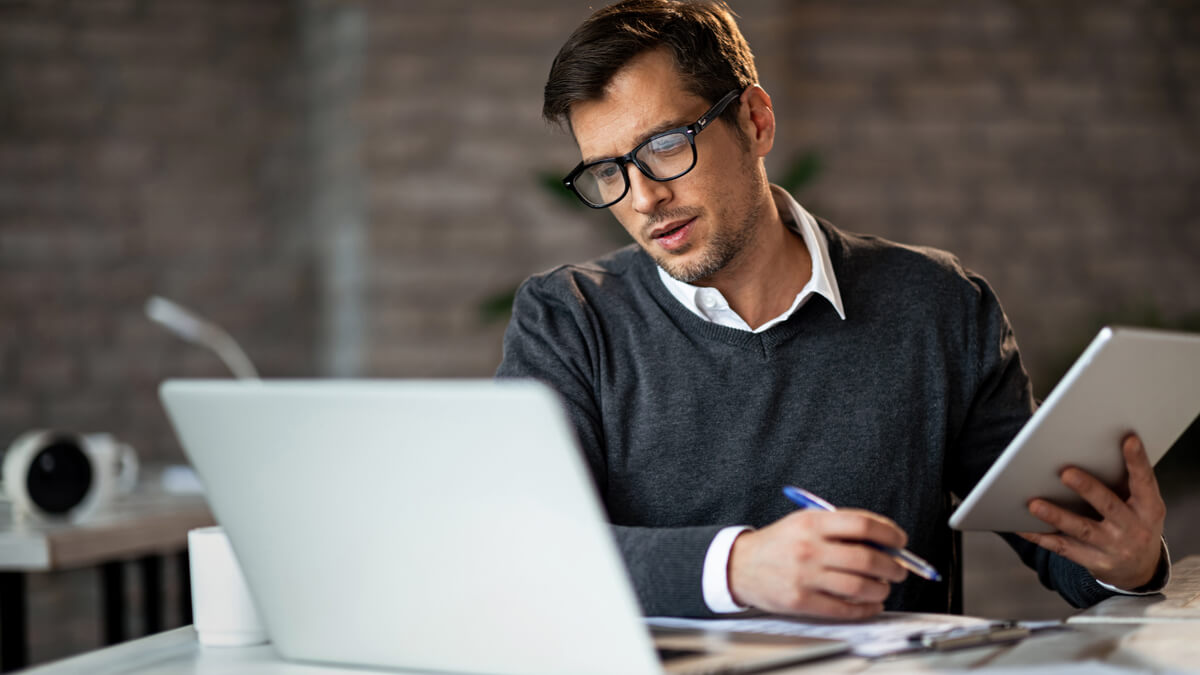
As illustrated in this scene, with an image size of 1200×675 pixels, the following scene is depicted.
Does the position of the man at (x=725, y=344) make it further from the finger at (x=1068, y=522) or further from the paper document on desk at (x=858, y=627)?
the paper document on desk at (x=858, y=627)

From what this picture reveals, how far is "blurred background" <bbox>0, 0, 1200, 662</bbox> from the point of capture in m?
3.94

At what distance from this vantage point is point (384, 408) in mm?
740

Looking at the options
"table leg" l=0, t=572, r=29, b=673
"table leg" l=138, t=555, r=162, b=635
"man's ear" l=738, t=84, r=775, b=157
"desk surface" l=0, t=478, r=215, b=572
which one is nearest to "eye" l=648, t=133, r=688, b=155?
"man's ear" l=738, t=84, r=775, b=157

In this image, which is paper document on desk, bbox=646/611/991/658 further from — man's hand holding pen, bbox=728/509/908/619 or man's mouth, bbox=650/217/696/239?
man's mouth, bbox=650/217/696/239

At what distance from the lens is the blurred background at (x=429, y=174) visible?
394cm

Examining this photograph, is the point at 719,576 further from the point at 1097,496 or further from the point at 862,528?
the point at 1097,496

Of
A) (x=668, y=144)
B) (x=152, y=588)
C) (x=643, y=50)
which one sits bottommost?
(x=152, y=588)

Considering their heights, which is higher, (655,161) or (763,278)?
(655,161)

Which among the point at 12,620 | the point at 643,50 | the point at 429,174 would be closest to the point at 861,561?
the point at 643,50

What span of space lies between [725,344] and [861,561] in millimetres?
539

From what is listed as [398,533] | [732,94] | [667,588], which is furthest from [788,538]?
[732,94]

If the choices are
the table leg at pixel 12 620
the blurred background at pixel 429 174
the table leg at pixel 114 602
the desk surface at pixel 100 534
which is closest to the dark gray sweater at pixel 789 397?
the desk surface at pixel 100 534

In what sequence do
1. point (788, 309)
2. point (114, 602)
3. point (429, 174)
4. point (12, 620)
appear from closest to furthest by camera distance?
point (788, 309)
point (12, 620)
point (114, 602)
point (429, 174)

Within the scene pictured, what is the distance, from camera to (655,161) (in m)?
1.37
